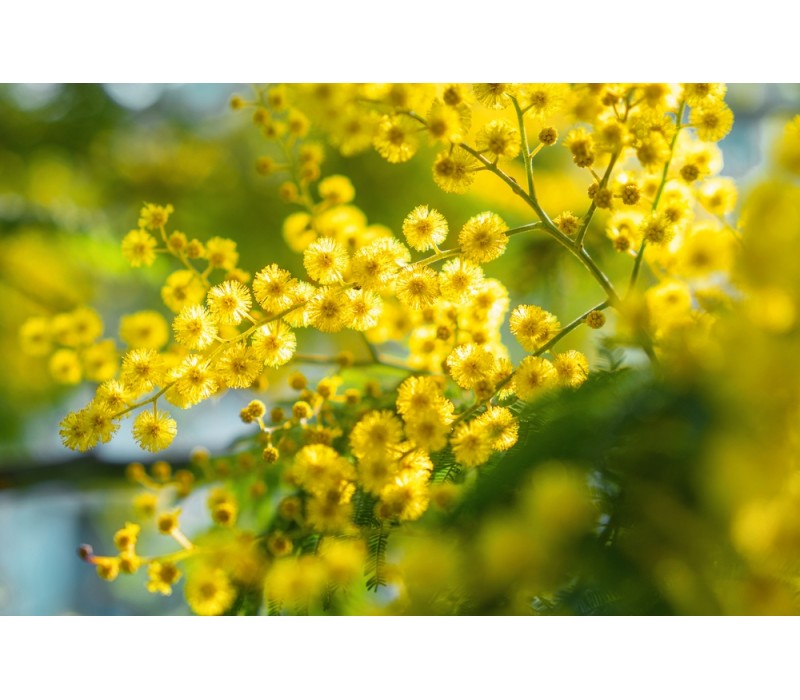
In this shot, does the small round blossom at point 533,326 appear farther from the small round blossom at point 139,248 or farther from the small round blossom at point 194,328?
the small round blossom at point 139,248

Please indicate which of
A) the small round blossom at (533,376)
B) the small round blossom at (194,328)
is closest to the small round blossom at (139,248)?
the small round blossom at (194,328)

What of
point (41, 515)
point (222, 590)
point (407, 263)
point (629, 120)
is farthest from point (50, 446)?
point (629, 120)

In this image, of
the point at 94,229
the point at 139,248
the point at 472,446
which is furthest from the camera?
the point at 94,229

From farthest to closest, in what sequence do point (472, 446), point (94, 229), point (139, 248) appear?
point (94, 229) < point (139, 248) < point (472, 446)

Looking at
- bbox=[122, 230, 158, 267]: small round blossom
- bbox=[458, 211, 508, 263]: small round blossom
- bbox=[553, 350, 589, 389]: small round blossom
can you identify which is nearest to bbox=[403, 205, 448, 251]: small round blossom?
bbox=[458, 211, 508, 263]: small round blossom

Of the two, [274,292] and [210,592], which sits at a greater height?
[274,292]

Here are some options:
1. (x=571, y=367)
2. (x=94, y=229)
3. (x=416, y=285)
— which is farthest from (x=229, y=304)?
(x=94, y=229)

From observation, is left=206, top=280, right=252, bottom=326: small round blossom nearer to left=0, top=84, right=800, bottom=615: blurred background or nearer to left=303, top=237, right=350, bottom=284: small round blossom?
left=303, top=237, right=350, bottom=284: small round blossom

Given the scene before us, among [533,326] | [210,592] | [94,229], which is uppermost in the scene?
[94,229]

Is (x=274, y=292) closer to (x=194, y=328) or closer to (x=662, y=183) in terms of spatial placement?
(x=194, y=328)
